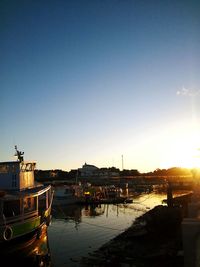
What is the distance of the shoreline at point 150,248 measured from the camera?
2178 centimetres

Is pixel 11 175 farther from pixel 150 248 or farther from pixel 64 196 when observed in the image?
pixel 64 196

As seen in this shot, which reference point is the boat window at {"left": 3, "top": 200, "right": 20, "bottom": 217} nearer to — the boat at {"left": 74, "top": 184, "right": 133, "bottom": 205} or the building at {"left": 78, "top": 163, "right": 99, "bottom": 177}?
the boat at {"left": 74, "top": 184, "right": 133, "bottom": 205}

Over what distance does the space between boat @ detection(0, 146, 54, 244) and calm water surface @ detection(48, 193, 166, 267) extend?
4.09 m

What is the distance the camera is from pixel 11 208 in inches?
954

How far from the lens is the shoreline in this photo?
21.8 meters

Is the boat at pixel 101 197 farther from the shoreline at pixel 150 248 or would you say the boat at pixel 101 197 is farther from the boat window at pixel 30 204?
the boat window at pixel 30 204

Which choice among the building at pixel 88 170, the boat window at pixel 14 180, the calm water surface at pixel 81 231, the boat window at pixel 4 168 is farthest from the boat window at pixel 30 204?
the building at pixel 88 170

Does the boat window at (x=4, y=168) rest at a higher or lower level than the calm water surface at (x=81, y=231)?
higher

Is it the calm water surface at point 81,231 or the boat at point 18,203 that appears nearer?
the boat at point 18,203

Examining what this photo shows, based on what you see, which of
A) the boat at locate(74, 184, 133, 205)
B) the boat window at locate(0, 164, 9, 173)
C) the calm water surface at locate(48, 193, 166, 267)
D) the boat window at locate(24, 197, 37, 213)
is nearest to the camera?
the boat window at locate(24, 197, 37, 213)

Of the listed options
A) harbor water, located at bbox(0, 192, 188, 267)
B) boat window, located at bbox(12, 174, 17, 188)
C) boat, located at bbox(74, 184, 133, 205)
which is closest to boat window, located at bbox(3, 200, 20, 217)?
harbor water, located at bbox(0, 192, 188, 267)

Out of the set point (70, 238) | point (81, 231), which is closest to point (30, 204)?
point (70, 238)

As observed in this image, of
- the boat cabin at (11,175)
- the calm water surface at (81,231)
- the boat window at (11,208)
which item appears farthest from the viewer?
the calm water surface at (81,231)

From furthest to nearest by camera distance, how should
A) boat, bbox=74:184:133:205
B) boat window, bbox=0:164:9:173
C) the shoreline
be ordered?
boat, bbox=74:184:133:205 → boat window, bbox=0:164:9:173 → the shoreline
